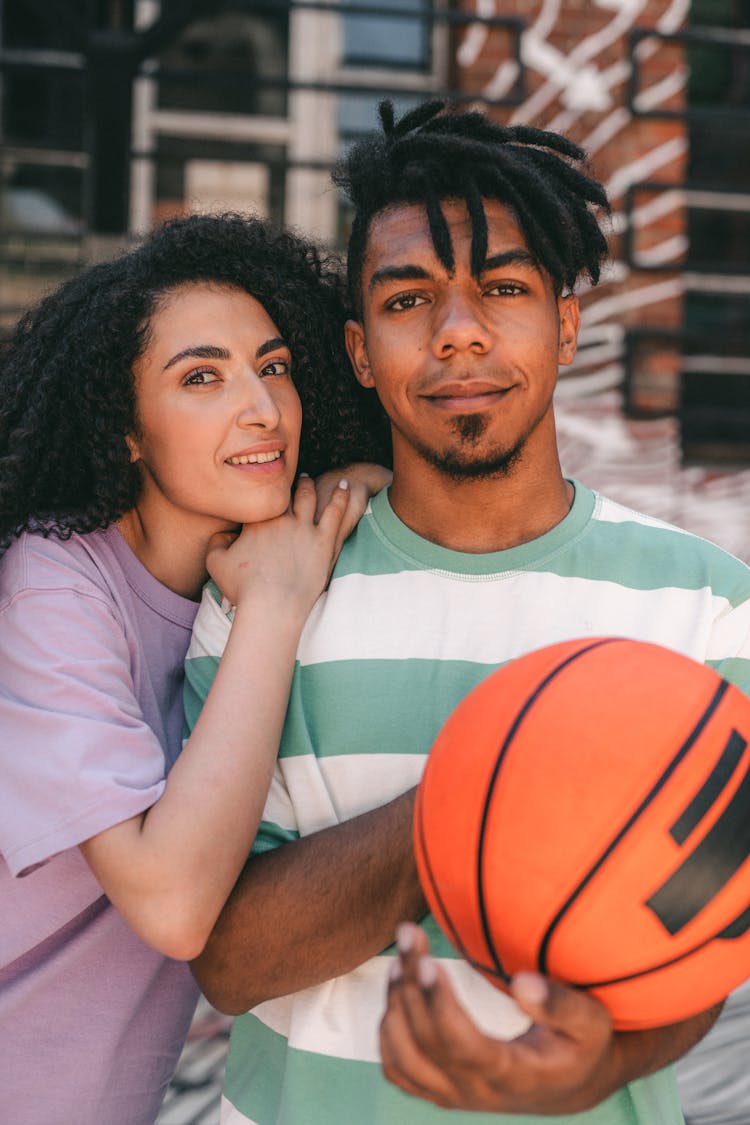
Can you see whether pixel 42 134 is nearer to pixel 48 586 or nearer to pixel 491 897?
pixel 48 586

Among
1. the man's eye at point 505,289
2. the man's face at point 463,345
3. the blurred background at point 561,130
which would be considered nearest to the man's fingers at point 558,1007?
the man's face at point 463,345

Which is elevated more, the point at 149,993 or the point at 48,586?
the point at 48,586

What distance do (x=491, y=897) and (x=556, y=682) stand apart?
0.27 m

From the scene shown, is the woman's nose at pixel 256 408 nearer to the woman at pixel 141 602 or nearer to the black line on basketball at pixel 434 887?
the woman at pixel 141 602

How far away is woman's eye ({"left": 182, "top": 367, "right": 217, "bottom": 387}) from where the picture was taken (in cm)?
221

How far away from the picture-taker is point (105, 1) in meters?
5.20

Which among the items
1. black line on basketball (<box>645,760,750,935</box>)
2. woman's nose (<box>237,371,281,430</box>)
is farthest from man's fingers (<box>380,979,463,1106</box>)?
woman's nose (<box>237,371,281,430</box>)

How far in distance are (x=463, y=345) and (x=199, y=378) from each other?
51 cm

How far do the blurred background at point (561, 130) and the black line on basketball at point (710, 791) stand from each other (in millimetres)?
4096

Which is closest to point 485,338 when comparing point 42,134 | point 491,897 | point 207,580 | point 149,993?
point 207,580

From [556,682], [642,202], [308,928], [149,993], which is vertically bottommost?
[149,993]

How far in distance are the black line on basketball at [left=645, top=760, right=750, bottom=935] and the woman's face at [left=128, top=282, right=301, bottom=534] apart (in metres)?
1.03

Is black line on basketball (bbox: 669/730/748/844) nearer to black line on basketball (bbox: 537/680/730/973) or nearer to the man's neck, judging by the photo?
black line on basketball (bbox: 537/680/730/973)

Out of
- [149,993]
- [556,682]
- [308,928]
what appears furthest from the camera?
[149,993]
